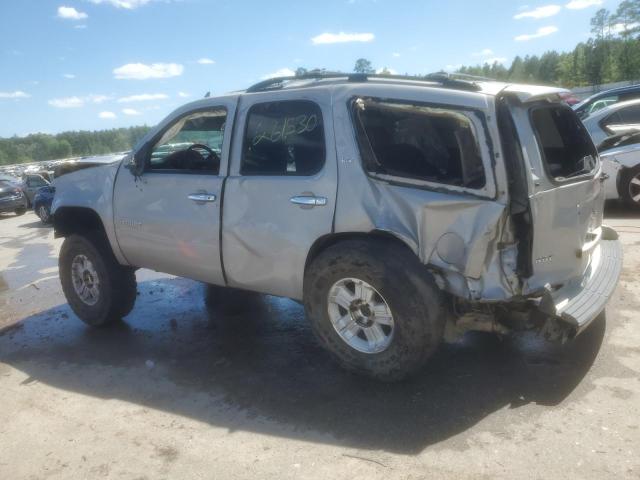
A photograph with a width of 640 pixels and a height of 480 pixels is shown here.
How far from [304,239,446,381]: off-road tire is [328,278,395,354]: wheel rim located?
4 cm

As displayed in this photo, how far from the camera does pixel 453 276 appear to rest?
130 inches

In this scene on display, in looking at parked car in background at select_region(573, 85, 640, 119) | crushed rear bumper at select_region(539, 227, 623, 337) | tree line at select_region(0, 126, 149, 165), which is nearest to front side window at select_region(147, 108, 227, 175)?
crushed rear bumper at select_region(539, 227, 623, 337)

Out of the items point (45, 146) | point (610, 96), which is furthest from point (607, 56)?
point (45, 146)

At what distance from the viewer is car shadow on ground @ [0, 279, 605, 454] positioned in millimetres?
3320

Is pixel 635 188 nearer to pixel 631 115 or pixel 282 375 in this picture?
pixel 631 115

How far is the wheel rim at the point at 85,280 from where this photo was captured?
208 inches

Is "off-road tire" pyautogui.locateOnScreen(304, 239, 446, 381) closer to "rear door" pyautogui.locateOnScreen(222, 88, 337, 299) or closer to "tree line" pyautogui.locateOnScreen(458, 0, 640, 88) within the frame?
"rear door" pyautogui.locateOnScreen(222, 88, 337, 299)

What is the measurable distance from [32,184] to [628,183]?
1957 cm

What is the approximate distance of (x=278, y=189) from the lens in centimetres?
392

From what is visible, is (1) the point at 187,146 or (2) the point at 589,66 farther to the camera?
(2) the point at 589,66

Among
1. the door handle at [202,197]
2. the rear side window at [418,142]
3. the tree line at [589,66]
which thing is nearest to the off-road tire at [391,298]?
the rear side window at [418,142]

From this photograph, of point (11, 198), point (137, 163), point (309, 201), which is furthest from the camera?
point (11, 198)

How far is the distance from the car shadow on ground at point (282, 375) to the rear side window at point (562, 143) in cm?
130

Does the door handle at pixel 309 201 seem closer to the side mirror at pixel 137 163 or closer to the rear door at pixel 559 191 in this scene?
the rear door at pixel 559 191
